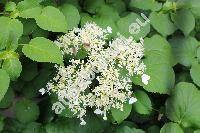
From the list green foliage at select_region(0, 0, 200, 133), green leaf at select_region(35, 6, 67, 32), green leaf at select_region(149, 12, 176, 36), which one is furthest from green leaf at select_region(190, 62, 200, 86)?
green leaf at select_region(35, 6, 67, 32)

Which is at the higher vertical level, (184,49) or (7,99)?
(184,49)

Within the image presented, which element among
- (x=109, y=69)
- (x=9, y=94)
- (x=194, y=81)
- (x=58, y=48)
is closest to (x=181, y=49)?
(x=194, y=81)

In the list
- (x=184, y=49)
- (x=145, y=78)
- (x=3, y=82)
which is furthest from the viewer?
(x=184, y=49)

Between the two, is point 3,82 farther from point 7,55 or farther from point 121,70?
point 121,70

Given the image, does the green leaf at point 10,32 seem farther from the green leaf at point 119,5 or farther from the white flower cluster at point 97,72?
the green leaf at point 119,5

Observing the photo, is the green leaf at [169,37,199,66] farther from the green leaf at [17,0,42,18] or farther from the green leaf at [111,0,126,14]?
the green leaf at [17,0,42,18]

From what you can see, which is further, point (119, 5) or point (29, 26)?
point (119, 5)

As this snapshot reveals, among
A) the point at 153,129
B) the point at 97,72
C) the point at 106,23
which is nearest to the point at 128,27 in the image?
the point at 106,23
